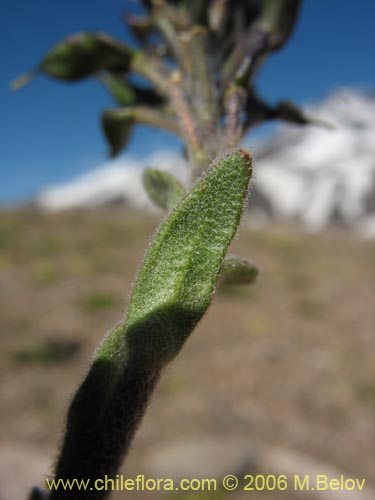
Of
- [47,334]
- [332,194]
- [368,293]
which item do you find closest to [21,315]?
[47,334]

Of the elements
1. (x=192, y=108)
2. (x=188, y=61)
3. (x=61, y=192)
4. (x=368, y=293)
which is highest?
(x=61, y=192)

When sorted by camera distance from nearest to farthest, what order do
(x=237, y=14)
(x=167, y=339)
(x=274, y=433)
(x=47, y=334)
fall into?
(x=167, y=339) → (x=237, y=14) → (x=274, y=433) → (x=47, y=334)

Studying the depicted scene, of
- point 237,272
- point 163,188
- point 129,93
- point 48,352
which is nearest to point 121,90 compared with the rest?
point 129,93

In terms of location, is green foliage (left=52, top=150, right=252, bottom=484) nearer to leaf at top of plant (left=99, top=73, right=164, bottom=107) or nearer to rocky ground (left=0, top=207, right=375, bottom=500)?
leaf at top of plant (left=99, top=73, right=164, bottom=107)

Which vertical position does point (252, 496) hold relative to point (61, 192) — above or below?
below

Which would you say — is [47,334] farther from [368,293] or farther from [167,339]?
[167,339]

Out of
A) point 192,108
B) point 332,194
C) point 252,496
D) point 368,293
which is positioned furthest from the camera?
point 332,194

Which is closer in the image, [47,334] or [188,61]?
[188,61]

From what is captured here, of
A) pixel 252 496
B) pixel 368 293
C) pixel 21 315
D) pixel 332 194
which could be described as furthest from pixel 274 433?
pixel 332 194
